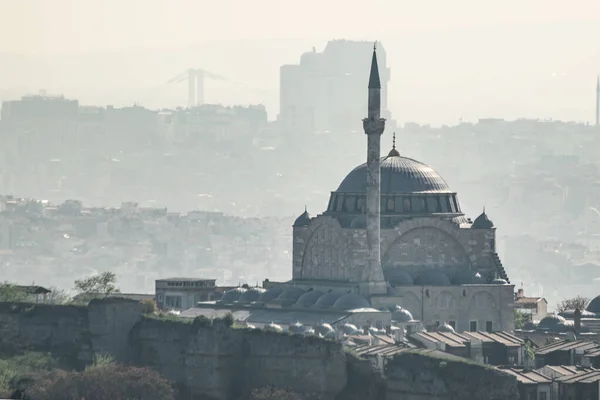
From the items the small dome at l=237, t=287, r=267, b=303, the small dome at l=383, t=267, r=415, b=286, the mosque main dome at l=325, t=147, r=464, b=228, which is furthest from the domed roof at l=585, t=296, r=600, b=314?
the small dome at l=237, t=287, r=267, b=303

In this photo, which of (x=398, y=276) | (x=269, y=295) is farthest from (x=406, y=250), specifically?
(x=269, y=295)

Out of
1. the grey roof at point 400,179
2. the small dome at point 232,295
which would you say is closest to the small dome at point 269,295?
the small dome at point 232,295

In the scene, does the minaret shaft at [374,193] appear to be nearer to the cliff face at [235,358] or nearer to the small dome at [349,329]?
the small dome at [349,329]

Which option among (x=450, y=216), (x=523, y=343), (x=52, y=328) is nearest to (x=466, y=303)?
(x=450, y=216)

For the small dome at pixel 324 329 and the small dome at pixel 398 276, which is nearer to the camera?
the small dome at pixel 324 329

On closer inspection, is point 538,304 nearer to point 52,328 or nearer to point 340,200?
point 340,200

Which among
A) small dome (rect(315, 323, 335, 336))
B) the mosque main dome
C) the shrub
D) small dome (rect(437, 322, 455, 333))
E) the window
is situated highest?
the mosque main dome

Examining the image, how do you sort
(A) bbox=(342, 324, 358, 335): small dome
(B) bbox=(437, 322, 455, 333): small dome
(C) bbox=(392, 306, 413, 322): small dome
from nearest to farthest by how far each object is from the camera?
(A) bbox=(342, 324, 358, 335): small dome → (B) bbox=(437, 322, 455, 333): small dome → (C) bbox=(392, 306, 413, 322): small dome

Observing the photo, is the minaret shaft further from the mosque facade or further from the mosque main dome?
the mosque main dome
